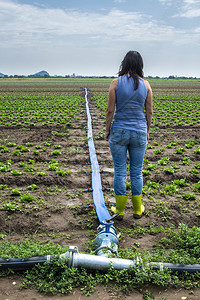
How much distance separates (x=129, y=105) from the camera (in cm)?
384

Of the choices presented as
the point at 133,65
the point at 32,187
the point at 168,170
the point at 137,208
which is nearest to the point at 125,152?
the point at 137,208

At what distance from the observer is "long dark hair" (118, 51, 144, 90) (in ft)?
12.2

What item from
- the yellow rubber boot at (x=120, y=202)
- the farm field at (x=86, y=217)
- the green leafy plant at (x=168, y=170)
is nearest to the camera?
the farm field at (x=86, y=217)

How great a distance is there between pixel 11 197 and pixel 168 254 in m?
2.92

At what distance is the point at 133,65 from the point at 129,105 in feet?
1.70

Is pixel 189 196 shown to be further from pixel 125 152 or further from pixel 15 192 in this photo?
pixel 15 192

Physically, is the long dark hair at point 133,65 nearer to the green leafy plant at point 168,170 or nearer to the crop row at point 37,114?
the green leafy plant at point 168,170

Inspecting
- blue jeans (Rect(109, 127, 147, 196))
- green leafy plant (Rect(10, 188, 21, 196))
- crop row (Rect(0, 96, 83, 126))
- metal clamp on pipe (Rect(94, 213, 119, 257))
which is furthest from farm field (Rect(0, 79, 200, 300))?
crop row (Rect(0, 96, 83, 126))

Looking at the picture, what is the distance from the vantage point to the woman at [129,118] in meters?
3.75

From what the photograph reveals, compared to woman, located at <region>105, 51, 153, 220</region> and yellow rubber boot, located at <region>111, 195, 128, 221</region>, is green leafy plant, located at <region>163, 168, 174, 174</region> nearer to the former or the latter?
woman, located at <region>105, 51, 153, 220</region>

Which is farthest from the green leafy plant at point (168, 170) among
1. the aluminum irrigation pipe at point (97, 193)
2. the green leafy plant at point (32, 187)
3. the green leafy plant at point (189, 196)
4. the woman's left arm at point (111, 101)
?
the green leafy plant at point (32, 187)

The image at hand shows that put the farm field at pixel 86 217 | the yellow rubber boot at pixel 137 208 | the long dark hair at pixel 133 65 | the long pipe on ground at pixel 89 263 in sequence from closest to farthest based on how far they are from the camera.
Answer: the farm field at pixel 86 217
the long pipe on ground at pixel 89 263
the long dark hair at pixel 133 65
the yellow rubber boot at pixel 137 208

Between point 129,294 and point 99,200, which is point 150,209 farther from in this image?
point 129,294

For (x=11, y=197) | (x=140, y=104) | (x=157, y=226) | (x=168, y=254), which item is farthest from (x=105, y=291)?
(x=11, y=197)
